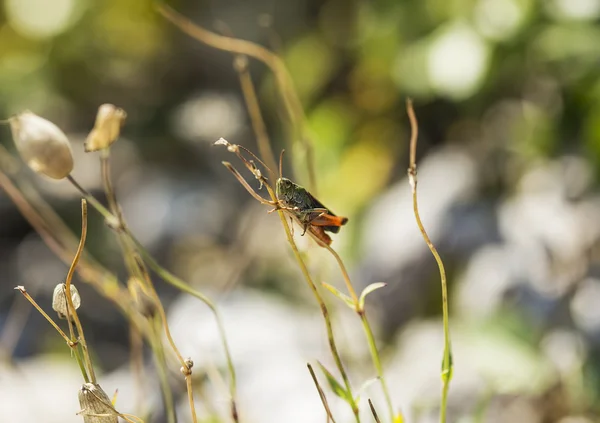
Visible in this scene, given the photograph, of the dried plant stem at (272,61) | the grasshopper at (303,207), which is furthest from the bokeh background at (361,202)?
the grasshopper at (303,207)

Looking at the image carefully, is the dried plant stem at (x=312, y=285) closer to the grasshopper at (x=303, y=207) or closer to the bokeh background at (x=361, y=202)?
the grasshopper at (x=303, y=207)

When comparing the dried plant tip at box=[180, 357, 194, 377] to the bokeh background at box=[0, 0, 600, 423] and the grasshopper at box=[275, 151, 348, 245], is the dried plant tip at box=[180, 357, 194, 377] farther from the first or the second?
the bokeh background at box=[0, 0, 600, 423]

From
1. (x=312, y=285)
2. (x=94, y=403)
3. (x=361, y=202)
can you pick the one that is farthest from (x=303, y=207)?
(x=361, y=202)

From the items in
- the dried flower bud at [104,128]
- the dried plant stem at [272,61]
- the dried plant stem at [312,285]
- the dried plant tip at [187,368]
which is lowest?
the dried plant tip at [187,368]

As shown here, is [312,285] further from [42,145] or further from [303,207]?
[42,145]

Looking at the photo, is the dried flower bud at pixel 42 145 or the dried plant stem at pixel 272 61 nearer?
the dried flower bud at pixel 42 145
